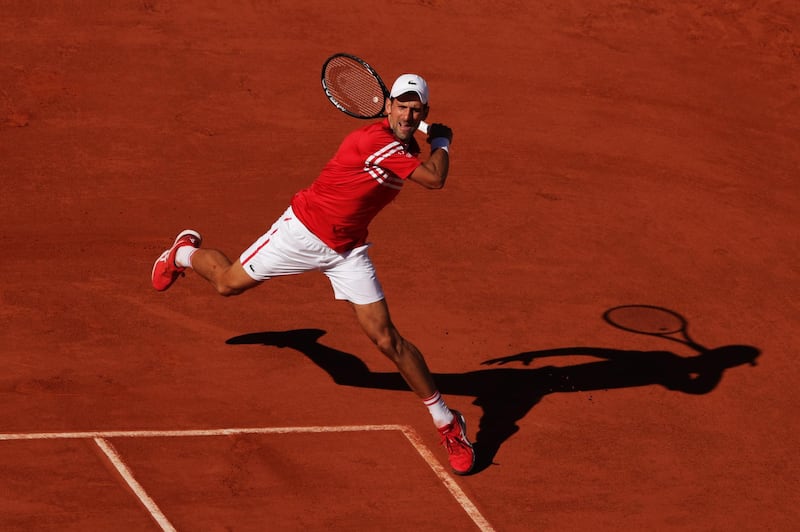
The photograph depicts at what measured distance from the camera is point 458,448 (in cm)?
811

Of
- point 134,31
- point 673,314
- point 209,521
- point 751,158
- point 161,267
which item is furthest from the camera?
point 134,31

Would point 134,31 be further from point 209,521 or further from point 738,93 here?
point 209,521

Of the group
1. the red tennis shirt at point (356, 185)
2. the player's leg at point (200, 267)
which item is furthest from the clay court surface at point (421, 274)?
the red tennis shirt at point (356, 185)

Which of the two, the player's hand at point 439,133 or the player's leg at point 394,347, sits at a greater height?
the player's hand at point 439,133

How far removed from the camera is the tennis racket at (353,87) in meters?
8.65

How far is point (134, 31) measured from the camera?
14367 millimetres

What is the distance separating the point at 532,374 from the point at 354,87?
277cm

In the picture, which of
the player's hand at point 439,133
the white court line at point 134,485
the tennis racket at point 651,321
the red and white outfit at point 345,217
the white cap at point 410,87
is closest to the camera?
the white court line at point 134,485

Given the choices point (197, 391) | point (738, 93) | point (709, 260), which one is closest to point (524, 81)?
point (738, 93)

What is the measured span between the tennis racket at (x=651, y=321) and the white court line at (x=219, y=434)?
2.57 m

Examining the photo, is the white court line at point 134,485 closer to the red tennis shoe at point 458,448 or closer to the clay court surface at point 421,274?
the clay court surface at point 421,274

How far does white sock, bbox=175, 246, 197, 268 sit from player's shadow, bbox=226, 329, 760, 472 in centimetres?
77

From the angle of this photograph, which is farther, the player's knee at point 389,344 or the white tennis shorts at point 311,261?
the white tennis shorts at point 311,261

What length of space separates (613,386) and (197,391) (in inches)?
132
